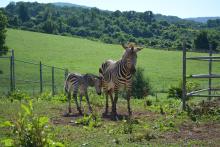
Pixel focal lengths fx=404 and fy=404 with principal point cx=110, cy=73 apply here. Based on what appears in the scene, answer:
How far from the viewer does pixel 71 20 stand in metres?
128

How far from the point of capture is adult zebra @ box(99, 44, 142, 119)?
13.3m

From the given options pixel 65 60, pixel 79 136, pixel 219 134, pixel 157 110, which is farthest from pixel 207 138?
pixel 65 60

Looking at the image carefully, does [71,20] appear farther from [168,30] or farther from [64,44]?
[64,44]

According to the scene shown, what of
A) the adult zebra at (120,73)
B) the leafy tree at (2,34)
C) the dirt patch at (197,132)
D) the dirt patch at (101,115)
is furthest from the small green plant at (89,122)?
the leafy tree at (2,34)

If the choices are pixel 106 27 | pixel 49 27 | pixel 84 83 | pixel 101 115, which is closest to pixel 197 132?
pixel 101 115

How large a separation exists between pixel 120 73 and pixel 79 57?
5381 centimetres

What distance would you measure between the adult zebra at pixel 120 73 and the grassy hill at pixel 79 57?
31148 mm

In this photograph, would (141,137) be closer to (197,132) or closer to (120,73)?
(197,132)

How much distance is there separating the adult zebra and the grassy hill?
102 feet

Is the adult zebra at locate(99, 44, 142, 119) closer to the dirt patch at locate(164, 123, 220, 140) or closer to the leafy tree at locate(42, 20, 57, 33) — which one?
the dirt patch at locate(164, 123, 220, 140)

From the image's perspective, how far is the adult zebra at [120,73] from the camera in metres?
13.3

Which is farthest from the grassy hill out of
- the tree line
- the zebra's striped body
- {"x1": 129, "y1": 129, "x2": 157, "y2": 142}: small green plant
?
{"x1": 129, "y1": 129, "x2": 157, "y2": 142}: small green plant

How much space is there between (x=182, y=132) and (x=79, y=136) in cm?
281

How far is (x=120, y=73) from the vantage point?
1416 centimetres
